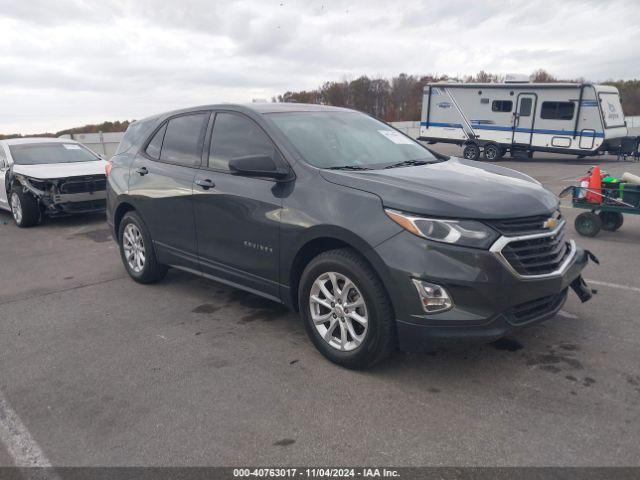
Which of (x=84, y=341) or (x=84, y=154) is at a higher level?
(x=84, y=154)

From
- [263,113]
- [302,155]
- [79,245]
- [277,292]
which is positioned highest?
[263,113]

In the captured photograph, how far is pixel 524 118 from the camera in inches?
738

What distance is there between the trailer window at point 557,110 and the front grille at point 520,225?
642 inches

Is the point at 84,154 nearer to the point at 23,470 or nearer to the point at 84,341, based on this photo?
the point at 84,341

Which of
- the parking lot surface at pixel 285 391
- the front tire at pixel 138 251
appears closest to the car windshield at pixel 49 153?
the front tire at pixel 138 251

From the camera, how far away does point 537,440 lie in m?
2.76

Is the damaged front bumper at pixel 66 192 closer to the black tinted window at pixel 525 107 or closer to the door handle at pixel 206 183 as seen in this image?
the door handle at pixel 206 183

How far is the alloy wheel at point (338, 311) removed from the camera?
344cm

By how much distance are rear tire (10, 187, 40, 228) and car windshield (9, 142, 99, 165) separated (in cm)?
81

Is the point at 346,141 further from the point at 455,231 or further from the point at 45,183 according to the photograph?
the point at 45,183

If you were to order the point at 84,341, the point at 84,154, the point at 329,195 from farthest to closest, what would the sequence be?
the point at 84,154 → the point at 84,341 → the point at 329,195

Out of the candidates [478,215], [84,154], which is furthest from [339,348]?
[84,154]

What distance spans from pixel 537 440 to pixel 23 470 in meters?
2.65

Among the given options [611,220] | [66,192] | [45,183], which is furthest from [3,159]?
[611,220]
